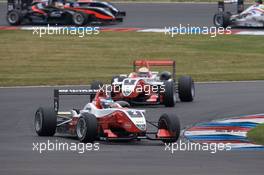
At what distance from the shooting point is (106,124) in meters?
20.3

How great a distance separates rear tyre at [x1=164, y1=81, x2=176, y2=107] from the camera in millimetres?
26391

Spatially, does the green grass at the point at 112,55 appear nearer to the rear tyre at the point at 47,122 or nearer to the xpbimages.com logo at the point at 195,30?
the xpbimages.com logo at the point at 195,30

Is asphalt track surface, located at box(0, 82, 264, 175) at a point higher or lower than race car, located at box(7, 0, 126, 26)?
higher

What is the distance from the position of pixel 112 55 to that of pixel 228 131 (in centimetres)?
1901

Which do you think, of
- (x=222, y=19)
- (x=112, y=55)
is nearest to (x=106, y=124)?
(x=112, y=55)

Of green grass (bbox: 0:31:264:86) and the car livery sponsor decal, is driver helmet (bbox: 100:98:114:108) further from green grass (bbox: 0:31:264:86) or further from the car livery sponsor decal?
green grass (bbox: 0:31:264:86)

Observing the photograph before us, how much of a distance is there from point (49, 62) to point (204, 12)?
16942mm

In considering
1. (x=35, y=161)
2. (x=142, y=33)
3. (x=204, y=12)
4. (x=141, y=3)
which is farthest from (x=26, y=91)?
(x=141, y=3)

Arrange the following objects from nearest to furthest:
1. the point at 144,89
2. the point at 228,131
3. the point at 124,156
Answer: the point at 124,156 < the point at 228,131 < the point at 144,89

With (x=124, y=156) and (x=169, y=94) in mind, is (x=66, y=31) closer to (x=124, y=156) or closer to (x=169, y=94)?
(x=169, y=94)

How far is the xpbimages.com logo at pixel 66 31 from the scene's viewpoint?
47.1m

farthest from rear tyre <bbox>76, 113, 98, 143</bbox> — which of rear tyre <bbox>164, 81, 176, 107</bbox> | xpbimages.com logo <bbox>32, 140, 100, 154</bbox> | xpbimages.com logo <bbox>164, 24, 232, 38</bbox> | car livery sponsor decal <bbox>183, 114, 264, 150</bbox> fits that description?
xpbimages.com logo <bbox>164, 24, 232, 38</bbox>

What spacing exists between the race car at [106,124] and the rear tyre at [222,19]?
2670 cm

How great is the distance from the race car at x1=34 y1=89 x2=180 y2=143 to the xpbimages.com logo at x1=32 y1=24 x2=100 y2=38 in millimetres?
25584
